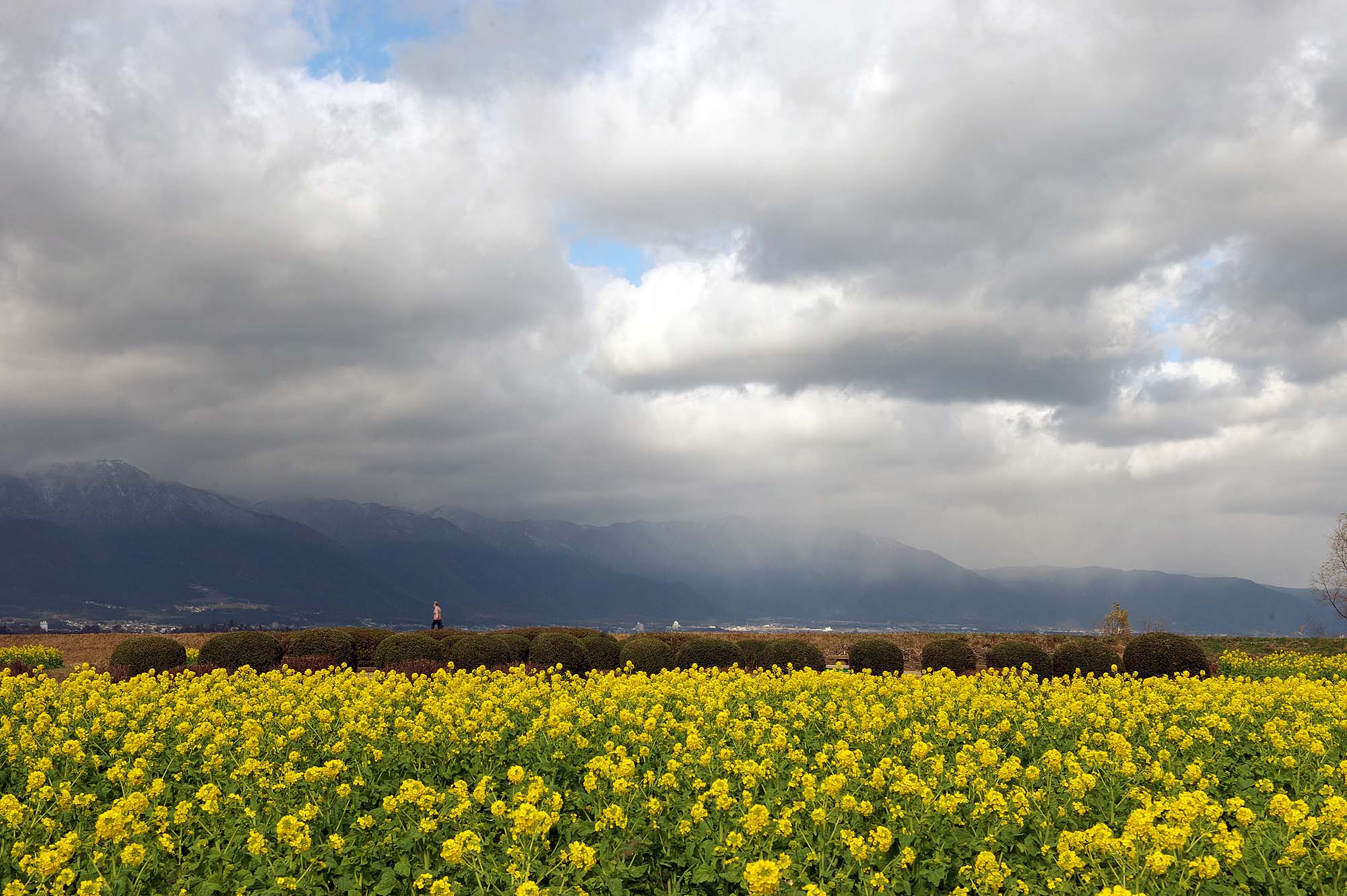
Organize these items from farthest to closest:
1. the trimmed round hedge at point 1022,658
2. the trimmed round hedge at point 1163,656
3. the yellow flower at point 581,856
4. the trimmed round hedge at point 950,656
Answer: the trimmed round hedge at point 950,656, the trimmed round hedge at point 1022,658, the trimmed round hedge at point 1163,656, the yellow flower at point 581,856

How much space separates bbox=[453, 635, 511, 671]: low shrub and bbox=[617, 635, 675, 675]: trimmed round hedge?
3.90 m

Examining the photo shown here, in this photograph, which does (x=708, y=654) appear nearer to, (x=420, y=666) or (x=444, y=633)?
(x=420, y=666)

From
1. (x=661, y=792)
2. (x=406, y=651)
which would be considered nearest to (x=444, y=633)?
(x=406, y=651)

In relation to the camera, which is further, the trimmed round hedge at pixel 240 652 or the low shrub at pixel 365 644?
the low shrub at pixel 365 644

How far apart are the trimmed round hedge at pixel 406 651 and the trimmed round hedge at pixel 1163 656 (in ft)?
77.2

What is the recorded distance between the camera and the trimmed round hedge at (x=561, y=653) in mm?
27891

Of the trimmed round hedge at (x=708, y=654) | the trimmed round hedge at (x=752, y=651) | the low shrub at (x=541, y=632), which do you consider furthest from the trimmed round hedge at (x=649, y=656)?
the trimmed round hedge at (x=752, y=651)

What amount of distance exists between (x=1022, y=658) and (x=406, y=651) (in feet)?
70.2

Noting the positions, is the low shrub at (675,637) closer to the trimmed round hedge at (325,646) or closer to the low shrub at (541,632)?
the low shrub at (541,632)

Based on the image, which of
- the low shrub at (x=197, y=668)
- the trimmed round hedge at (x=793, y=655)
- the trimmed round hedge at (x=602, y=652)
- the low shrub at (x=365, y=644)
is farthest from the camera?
the low shrub at (x=365, y=644)

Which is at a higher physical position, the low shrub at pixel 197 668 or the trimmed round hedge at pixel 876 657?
the low shrub at pixel 197 668

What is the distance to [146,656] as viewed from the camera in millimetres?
27047

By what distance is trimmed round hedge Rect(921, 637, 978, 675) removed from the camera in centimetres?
3195

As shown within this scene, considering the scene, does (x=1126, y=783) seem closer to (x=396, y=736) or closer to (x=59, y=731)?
(x=396, y=736)
